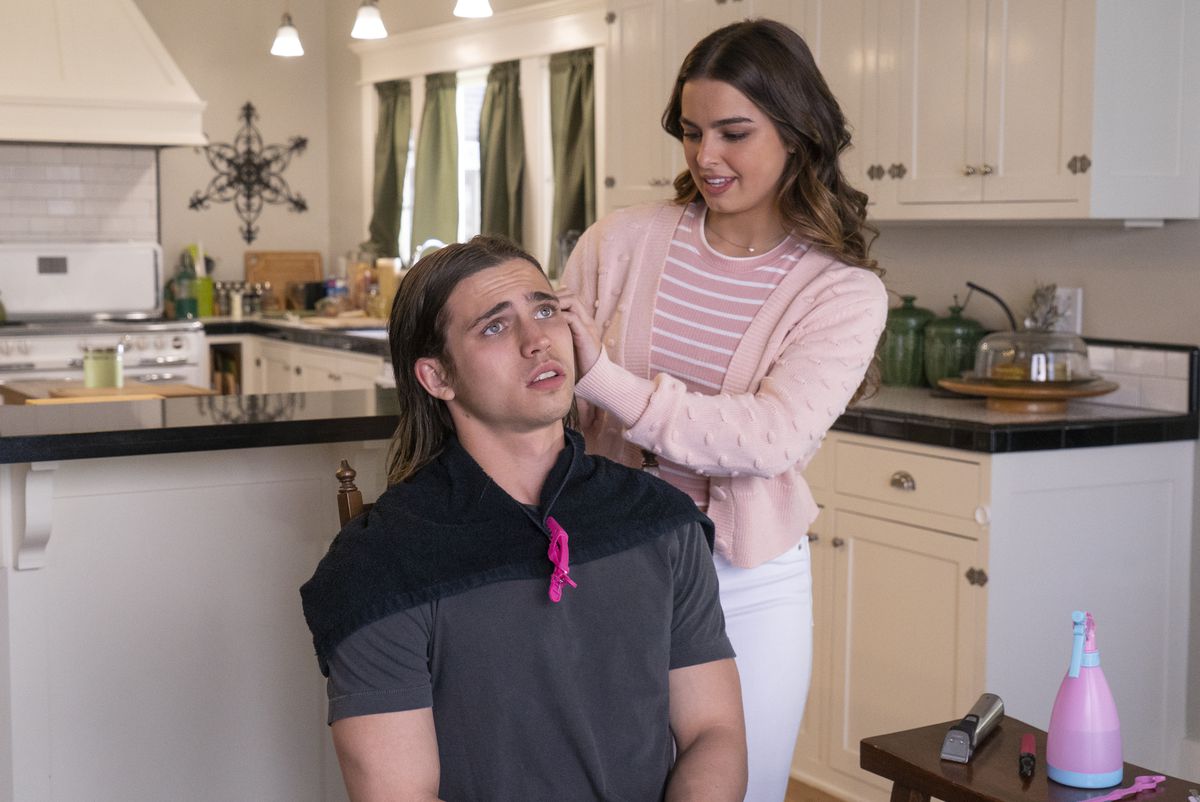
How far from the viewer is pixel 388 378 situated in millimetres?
5367

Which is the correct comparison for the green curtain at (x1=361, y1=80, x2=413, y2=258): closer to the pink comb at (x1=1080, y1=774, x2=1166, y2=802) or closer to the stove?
the stove

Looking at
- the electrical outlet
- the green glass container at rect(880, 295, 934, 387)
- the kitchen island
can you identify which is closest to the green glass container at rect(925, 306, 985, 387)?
the green glass container at rect(880, 295, 934, 387)

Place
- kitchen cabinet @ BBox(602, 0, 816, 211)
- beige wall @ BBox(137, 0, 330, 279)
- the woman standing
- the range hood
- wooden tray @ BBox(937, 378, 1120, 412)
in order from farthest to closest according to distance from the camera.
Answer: beige wall @ BBox(137, 0, 330, 279) < the range hood < kitchen cabinet @ BBox(602, 0, 816, 211) < wooden tray @ BBox(937, 378, 1120, 412) < the woman standing

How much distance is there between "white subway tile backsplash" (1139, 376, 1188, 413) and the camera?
11.0ft

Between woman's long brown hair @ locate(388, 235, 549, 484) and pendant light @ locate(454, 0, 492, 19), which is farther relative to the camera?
pendant light @ locate(454, 0, 492, 19)

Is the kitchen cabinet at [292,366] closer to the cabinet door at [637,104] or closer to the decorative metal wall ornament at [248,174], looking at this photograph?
the decorative metal wall ornament at [248,174]

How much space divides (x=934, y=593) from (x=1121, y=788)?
1426 millimetres

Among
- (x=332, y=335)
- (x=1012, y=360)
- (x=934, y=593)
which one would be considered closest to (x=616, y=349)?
(x=934, y=593)

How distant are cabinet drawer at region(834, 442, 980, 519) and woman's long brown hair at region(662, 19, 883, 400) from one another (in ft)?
3.94

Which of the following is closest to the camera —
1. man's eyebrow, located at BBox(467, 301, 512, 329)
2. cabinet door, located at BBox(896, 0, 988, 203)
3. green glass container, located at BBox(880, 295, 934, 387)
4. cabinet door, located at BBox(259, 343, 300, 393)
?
man's eyebrow, located at BBox(467, 301, 512, 329)

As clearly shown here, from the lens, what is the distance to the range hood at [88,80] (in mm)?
6047

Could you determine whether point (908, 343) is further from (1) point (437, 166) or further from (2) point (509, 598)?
(1) point (437, 166)

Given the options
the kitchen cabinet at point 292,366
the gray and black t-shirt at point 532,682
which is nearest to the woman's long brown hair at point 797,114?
the gray and black t-shirt at point 532,682

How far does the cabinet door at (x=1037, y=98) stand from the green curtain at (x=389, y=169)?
13.8ft
